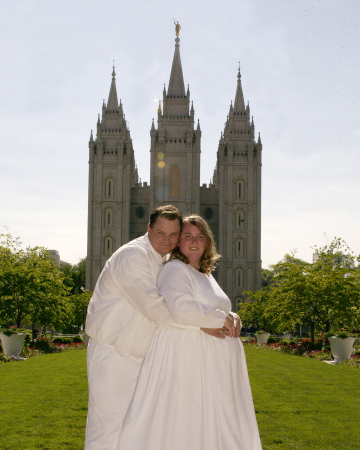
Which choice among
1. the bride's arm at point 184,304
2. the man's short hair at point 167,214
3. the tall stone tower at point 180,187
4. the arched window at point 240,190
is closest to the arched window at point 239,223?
the tall stone tower at point 180,187

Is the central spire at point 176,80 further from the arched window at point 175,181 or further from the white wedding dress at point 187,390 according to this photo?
the white wedding dress at point 187,390

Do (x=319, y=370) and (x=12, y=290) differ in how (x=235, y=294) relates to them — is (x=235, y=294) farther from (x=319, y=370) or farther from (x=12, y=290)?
(x=319, y=370)

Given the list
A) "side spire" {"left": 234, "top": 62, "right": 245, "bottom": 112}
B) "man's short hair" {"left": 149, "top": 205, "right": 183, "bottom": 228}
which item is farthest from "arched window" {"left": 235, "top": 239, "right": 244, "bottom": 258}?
"man's short hair" {"left": 149, "top": 205, "right": 183, "bottom": 228}

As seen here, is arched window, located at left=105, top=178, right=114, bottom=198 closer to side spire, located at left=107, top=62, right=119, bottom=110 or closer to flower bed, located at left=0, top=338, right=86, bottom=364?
side spire, located at left=107, top=62, right=119, bottom=110

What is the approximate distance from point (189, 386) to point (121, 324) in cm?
73

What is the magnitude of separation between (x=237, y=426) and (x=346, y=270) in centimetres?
1697

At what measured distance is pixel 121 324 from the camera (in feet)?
12.5

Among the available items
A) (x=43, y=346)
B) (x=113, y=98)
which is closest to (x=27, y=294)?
(x=43, y=346)

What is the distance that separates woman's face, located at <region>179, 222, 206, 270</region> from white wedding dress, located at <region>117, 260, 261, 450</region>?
0.17 metres

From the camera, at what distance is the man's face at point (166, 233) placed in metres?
3.90

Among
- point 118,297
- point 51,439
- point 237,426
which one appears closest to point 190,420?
point 237,426

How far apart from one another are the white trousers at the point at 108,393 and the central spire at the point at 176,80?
180 feet

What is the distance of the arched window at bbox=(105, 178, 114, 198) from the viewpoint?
54.6 metres

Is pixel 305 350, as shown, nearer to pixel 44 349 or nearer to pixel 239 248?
pixel 44 349
